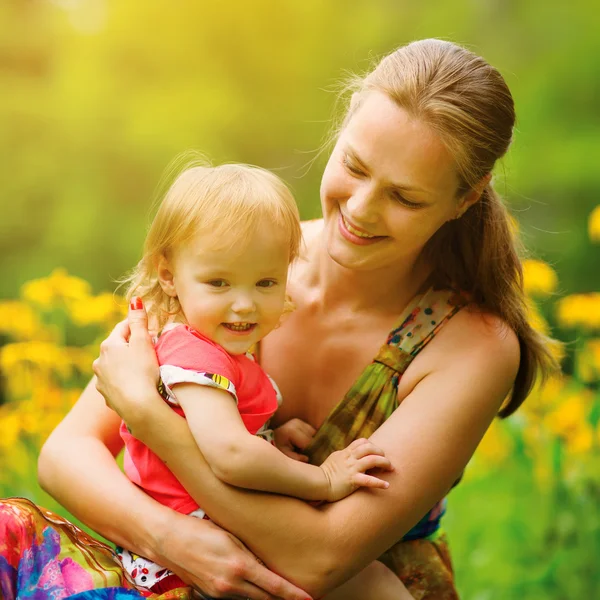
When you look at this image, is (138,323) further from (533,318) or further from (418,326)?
(533,318)

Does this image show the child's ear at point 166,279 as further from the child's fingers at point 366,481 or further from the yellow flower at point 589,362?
the yellow flower at point 589,362

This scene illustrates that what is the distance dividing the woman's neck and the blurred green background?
1293 millimetres

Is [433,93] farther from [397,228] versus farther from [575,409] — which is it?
[575,409]

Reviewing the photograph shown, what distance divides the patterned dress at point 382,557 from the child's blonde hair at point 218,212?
15.0 inches

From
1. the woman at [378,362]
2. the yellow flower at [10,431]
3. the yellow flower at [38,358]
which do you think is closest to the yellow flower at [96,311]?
the yellow flower at [38,358]

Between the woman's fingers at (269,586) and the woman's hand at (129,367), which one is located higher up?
the woman's hand at (129,367)

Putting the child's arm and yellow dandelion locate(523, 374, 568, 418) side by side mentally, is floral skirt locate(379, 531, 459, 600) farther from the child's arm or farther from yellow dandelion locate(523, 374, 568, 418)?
yellow dandelion locate(523, 374, 568, 418)

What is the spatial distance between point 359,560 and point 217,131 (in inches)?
96.9

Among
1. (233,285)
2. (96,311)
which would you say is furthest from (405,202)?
(96,311)

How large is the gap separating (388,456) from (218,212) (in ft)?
1.88

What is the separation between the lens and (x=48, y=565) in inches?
64.8

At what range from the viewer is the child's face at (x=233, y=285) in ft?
5.34

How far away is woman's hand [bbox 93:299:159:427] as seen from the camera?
1669mm

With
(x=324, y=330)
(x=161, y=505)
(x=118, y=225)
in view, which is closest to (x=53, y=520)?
(x=161, y=505)
